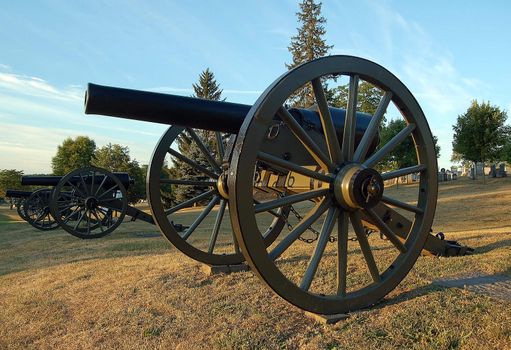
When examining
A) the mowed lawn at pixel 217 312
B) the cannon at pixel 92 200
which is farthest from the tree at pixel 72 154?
the mowed lawn at pixel 217 312

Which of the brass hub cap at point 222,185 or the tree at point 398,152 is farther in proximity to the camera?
the tree at point 398,152

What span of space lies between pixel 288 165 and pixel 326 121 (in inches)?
21.3

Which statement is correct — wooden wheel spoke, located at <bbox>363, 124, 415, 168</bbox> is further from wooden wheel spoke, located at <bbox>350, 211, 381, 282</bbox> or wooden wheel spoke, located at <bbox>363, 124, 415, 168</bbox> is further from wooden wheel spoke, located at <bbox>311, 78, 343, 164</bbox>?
wooden wheel spoke, located at <bbox>350, 211, 381, 282</bbox>

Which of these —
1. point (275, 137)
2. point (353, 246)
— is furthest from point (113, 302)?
point (353, 246)

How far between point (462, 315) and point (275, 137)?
2.57 metres

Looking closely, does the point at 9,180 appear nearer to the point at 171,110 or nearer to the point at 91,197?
the point at 91,197

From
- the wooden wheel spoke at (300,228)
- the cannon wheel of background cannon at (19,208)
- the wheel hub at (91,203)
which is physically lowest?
the cannon wheel of background cannon at (19,208)

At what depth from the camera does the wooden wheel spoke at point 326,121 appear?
3.90 meters

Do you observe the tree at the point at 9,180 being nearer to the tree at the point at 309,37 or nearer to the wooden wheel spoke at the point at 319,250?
the tree at the point at 309,37

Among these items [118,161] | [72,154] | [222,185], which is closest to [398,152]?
[118,161]

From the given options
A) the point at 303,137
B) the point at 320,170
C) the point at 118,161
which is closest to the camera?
the point at 303,137

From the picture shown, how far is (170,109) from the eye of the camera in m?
4.49

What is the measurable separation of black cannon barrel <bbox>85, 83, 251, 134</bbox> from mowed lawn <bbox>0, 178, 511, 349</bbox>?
1.94 m

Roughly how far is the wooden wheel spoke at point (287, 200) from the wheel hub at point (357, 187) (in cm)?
15
